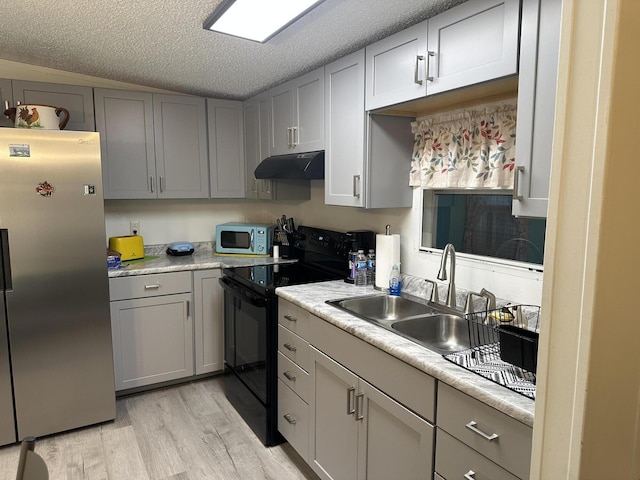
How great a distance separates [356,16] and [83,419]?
8.96ft

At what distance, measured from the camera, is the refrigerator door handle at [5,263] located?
235cm

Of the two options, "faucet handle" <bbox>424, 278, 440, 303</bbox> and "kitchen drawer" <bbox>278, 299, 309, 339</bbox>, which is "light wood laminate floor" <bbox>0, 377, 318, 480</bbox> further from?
"faucet handle" <bbox>424, 278, 440, 303</bbox>

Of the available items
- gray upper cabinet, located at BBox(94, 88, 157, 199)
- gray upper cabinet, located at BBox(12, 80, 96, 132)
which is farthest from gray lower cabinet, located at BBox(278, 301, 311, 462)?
gray upper cabinet, located at BBox(12, 80, 96, 132)

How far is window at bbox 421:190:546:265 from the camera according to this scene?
1.85m

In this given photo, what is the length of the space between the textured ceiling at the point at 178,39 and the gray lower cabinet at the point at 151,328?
1.42 metres

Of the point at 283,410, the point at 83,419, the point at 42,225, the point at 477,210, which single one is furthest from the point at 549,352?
the point at 83,419

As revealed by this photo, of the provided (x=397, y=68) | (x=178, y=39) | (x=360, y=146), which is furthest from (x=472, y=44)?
(x=178, y=39)

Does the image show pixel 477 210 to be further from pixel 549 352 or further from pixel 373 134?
pixel 549 352

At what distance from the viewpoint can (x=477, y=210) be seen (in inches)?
82.7

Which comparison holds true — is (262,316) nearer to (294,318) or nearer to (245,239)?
(294,318)

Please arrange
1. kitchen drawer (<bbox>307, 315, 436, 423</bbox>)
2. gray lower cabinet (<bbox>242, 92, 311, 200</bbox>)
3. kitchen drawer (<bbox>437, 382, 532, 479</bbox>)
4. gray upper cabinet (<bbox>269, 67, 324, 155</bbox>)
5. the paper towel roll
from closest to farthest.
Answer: kitchen drawer (<bbox>437, 382, 532, 479</bbox>) → kitchen drawer (<bbox>307, 315, 436, 423</bbox>) → the paper towel roll → gray upper cabinet (<bbox>269, 67, 324, 155</bbox>) → gray lower cabinet (<bbox>242, 92, 311, 200</bbox>)

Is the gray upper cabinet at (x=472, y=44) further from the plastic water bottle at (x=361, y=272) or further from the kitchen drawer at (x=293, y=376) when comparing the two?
the kitchen drawer at (x=293, y=376)

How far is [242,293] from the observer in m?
2.66

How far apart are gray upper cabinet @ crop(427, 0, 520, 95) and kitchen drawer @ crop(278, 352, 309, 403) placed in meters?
1.48
